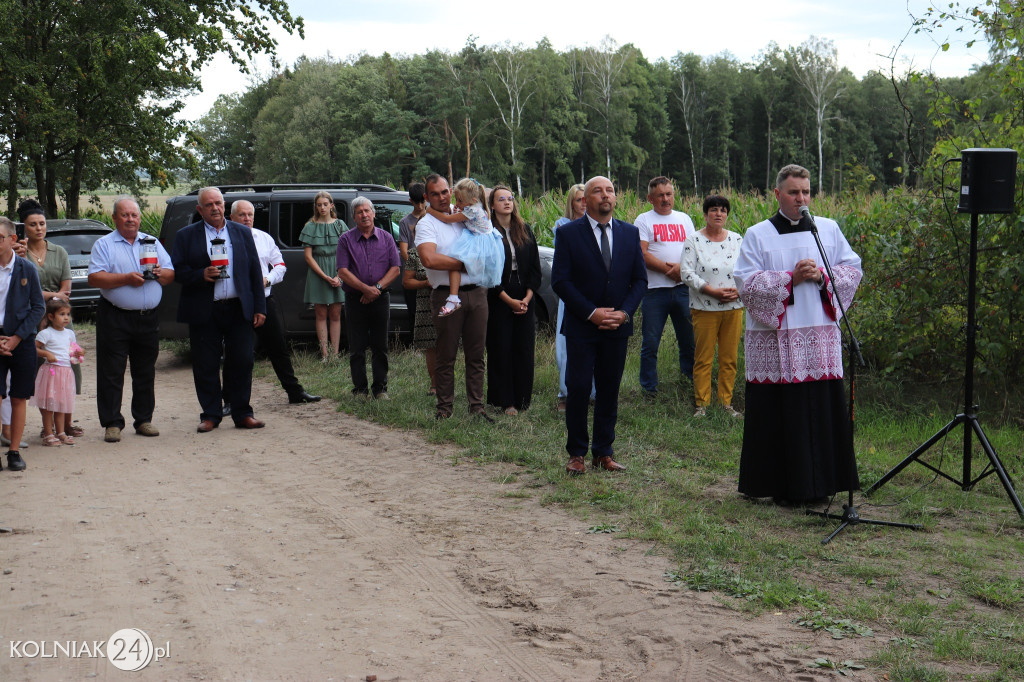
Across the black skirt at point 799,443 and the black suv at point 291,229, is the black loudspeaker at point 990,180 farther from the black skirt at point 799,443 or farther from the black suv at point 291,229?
the black suv at point 291,229

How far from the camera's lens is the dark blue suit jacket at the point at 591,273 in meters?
7.21

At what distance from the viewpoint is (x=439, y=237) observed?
8.96m

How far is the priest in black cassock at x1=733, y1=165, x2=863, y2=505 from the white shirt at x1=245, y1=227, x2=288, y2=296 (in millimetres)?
5143

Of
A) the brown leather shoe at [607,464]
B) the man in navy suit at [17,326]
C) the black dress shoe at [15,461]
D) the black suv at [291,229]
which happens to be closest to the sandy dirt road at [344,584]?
the black dress shoe at [15,461]

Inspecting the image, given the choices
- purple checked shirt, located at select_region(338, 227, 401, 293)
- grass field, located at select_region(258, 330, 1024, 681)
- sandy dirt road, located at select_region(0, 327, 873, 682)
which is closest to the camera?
sandy dirt road, located at select_region(0, 327, 873, 682)

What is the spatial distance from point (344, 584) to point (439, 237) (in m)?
4.37

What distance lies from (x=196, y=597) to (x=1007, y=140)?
24.9 ft

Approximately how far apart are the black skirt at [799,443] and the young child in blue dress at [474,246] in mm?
3090

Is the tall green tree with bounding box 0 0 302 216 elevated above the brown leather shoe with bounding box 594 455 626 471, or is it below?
above

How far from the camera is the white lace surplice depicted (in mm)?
6410

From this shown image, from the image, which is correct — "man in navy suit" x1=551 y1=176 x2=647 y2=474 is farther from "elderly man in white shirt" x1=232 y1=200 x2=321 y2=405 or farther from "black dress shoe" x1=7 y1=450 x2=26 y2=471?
"black dress shoe" x1=7 y1=450 x2=26 y2=471

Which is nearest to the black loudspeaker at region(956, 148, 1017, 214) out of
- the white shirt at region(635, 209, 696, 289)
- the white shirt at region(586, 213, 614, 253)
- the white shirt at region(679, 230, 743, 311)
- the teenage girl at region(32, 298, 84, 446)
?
the white shirt at region(586, 213, 614, 253)

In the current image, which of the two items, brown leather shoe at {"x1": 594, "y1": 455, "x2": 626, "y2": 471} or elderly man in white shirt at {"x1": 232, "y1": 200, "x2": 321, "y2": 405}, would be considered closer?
brown leather shoe at {"x1": 594, "y1": 455, "x2": 626, "y2": 471}

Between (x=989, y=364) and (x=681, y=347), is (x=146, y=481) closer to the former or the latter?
(x=681, y=347)
